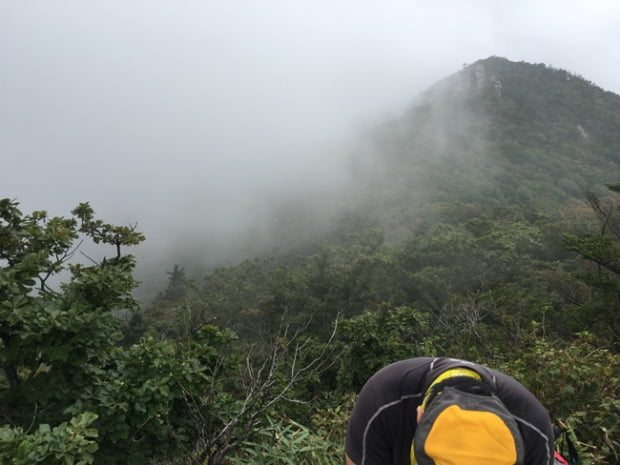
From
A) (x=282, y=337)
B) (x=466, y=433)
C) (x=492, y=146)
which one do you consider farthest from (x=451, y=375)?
(x=492, y=146)

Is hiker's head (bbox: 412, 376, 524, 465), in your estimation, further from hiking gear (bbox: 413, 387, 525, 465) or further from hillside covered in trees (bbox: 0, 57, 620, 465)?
hillside covered in trees (bbox: 0, 57, 620, 465)

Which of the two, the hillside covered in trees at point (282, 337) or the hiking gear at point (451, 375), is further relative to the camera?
the hillside covered in trees at point (282, 337)

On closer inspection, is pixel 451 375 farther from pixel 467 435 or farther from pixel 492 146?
pixel 492 146

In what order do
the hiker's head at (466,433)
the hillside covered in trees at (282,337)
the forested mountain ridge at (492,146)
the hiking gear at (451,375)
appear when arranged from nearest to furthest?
the hiker's head at (466,433) < the hiking gear at (451,375) < the hillside covered in trees at (282,337) < the forested mountain ridge at (492,146)

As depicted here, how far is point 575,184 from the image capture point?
2510 inches

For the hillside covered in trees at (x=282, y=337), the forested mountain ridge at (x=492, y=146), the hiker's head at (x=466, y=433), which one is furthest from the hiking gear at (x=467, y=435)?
the forested mountain ridge at (x=492, y=146)

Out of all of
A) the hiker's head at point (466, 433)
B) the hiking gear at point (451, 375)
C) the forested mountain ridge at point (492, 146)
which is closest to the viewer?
the hiker's head at point (466, 433)

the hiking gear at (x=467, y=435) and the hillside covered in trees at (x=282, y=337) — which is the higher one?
the hiking gear at (x=467, y=435)

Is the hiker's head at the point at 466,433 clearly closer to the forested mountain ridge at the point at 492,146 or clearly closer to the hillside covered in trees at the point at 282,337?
the hillside covered in trees at the point at 282,337

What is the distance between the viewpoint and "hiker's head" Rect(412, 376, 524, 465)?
0.91 metres

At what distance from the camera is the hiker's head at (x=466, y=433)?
2.98ft

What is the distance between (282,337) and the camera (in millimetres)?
5656

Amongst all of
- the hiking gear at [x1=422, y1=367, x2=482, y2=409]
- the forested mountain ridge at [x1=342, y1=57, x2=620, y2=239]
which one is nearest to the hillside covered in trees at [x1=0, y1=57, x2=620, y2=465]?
the hiking gear at [x1=422, y1=367, x2=482, y2=409]

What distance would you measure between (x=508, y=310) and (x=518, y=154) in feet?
257
